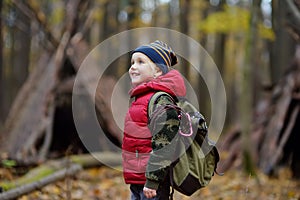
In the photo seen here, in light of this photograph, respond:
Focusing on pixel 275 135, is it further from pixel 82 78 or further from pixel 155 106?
pixel 155 106

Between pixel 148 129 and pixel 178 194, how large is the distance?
2500 millimetres

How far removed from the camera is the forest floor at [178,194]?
19.6 feet

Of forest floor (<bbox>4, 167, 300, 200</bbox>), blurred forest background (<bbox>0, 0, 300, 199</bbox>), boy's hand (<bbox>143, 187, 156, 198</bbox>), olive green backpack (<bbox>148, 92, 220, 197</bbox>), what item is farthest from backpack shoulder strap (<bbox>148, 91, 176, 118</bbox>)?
blurred forest background (<bbox>0, 0, 300, 199</bbox>)

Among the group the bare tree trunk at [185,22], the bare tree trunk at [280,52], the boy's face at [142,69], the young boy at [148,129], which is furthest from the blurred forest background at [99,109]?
the bare tree trunk at [185,22]

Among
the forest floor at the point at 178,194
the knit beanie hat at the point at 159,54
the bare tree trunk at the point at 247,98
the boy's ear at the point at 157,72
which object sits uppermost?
the knit beanie hat at the point at 159,54

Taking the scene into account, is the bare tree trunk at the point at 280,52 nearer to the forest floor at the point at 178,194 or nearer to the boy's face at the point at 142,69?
the forest floor at the point at 178,194

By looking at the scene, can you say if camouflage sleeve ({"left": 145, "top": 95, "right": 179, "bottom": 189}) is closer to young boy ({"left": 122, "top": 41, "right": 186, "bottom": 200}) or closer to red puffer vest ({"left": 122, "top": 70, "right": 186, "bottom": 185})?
young boy ({"left": 122, "top": 41, "right": 186, "bottom": 200})

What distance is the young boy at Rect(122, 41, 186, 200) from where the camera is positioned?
297 cm

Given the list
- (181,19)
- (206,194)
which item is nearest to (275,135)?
(206,194)

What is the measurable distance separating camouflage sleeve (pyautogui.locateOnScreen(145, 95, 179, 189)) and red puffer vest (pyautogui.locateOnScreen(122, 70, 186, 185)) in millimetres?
101

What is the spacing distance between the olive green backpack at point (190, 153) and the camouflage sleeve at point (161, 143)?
1.1 inches

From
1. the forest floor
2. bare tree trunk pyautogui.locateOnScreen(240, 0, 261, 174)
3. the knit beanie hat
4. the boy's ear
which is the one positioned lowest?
the forest floor

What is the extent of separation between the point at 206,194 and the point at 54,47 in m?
4.58

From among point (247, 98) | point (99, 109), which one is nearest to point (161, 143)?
point (247, 98)
